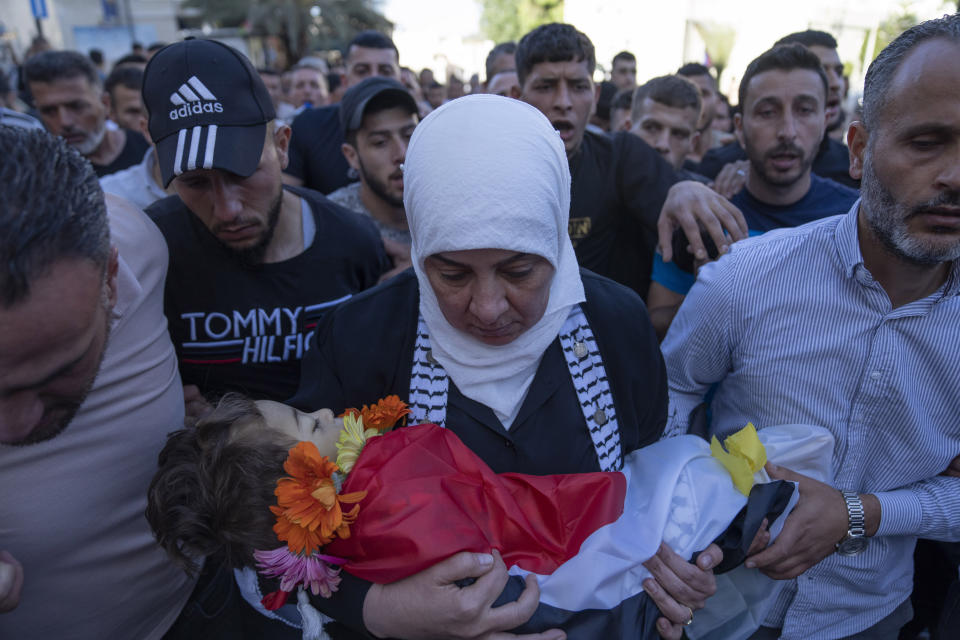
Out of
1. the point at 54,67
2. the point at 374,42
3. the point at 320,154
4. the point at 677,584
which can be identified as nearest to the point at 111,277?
the point at 677,584

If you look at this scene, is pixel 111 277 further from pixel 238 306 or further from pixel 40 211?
pixel 238 306

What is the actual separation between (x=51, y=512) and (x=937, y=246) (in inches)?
102

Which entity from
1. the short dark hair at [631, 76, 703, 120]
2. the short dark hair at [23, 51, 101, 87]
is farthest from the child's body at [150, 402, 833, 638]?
the short dark hair at [23, 51, 101, 87]

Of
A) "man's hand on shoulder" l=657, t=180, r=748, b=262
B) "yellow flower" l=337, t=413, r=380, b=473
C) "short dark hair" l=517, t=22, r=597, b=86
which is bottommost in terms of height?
"yellow flower" l=337, t=413, r=380, b=473

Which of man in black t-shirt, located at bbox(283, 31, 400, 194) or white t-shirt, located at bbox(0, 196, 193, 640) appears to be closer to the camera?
white t-shirt, located at bbox(0, 196, 193, 640)

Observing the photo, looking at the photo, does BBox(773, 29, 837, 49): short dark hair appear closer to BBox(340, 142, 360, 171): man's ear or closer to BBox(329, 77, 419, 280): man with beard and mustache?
BBox(329, 77, 419, 280): man with beard and mustache

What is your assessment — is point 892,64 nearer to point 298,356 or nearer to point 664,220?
point 664,220

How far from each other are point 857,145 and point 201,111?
224 cm

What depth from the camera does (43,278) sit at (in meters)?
1.17

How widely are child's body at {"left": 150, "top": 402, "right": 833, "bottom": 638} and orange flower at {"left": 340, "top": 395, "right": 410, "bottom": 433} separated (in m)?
0.04

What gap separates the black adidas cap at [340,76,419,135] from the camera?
357 centimetres

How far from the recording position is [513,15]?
146 feet

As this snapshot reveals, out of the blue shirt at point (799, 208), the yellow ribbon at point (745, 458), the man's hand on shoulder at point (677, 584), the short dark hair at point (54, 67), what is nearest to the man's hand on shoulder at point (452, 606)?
the man's hand on shoulder at point (677, 584)

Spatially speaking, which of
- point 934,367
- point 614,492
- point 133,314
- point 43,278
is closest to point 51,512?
point 133,314
